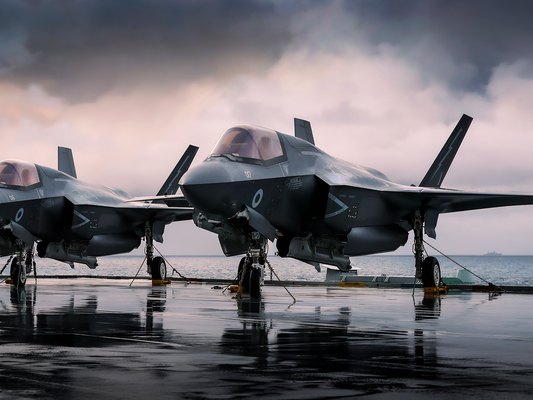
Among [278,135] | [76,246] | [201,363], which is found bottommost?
[201,363]

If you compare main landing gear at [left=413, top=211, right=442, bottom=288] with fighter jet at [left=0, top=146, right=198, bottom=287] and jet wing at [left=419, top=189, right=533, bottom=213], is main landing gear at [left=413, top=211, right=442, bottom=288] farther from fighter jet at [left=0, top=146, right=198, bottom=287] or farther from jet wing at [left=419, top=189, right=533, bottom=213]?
fighter jet at [left=0, top=146, right=198, bottom=287]

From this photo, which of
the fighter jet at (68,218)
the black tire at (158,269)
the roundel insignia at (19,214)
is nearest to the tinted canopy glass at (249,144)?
the fighter jet at (68,218)

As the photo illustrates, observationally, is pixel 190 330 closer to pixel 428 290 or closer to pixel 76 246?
pixel 428 290

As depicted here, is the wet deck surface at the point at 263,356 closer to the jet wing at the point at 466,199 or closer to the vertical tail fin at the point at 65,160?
the jet wing at the point at 466,199

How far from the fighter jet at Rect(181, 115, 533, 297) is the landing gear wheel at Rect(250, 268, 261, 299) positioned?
0.9 inches

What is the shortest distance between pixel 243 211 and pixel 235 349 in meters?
8.51

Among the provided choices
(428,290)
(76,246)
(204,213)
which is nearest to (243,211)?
(204,213)

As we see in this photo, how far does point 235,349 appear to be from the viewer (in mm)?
6602

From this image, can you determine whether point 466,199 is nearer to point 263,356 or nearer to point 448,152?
point 448,152

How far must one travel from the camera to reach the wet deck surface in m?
4.46

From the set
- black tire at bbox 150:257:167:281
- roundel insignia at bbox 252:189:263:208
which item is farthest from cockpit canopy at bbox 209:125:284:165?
black tire at bbox 150:257:167:281

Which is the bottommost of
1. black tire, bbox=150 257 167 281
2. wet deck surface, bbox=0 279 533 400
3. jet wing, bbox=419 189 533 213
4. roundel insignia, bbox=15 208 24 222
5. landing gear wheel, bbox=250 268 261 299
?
wet deck surface, bbox=0 279 533 400

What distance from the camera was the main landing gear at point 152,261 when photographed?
1071 inches

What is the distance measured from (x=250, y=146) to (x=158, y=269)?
12.9m
